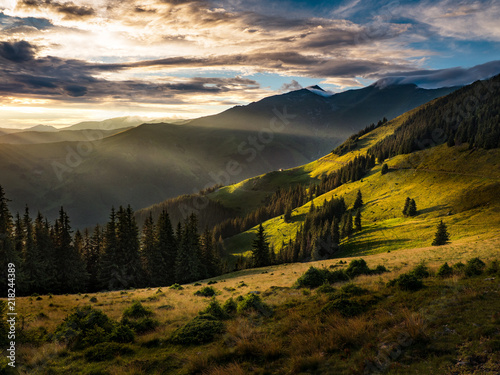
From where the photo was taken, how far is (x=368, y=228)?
99062mm

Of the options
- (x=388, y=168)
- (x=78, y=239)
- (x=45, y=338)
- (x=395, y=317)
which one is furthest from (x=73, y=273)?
(x=388, y=168)

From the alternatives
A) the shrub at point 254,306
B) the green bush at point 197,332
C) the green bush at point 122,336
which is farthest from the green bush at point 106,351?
the shrub at point 254,306

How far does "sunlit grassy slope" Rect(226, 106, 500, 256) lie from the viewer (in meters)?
73.6

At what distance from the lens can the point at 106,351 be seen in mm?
12055

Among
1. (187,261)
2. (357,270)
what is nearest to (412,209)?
(187,261)

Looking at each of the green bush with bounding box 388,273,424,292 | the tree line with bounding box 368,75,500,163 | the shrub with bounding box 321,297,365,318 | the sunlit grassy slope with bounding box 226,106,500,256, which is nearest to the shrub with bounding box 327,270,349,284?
the green bush with bounding box 388,273,424,292

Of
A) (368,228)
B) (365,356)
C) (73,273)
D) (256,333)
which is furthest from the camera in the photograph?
(368,228)

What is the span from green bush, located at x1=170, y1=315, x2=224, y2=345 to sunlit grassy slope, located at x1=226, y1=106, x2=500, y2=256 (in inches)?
2481

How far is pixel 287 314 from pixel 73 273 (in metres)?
59.3

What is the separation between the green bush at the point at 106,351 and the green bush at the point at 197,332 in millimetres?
2228

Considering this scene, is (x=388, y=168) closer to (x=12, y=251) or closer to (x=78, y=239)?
(x=78, y=239)

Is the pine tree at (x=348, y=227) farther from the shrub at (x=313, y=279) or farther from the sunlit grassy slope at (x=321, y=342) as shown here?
the sunlit grassy slope at (x=321, y=342)

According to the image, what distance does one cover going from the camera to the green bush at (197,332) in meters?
12.8

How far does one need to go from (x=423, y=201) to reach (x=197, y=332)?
4584 inches
